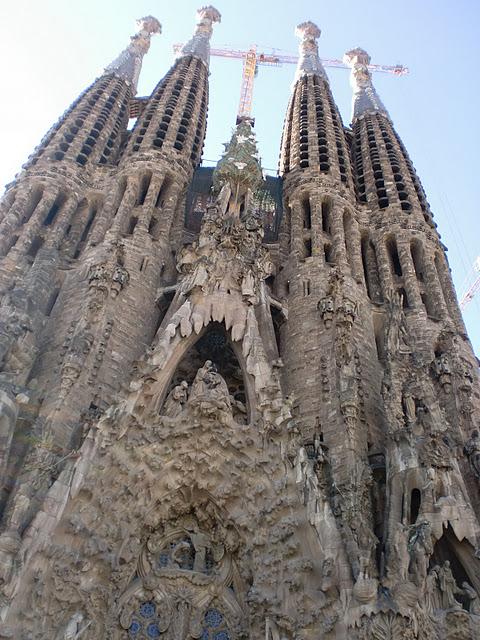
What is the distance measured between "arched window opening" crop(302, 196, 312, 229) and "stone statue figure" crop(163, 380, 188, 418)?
9.33 meters

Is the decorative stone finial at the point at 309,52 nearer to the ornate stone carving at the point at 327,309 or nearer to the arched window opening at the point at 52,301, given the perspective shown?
the ornate stone carving at the point at 327,309

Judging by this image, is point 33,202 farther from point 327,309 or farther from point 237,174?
point 327,309

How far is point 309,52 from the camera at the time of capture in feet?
110

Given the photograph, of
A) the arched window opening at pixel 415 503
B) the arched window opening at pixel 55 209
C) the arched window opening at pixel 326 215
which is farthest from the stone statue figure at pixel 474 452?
the arched window opening at pixel 55 209

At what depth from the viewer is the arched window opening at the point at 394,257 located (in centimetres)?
1931

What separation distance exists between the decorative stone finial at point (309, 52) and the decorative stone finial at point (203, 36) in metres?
4.49

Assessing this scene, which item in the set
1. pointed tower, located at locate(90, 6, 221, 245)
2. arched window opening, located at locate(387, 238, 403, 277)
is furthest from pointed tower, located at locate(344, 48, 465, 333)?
pointed tower, located at locate(90, 6, 221, 245)

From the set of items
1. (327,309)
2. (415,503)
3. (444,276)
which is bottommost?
(415,503)

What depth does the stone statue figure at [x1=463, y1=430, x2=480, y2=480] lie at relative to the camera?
40.2ft

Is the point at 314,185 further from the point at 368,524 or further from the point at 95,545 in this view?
the point at 95,545

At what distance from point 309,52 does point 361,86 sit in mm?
4200

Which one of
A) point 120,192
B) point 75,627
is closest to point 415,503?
point 75,627

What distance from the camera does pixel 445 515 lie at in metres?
10.4

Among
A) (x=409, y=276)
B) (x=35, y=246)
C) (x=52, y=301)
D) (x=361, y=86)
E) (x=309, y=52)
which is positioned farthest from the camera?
(x=309, y=52)
